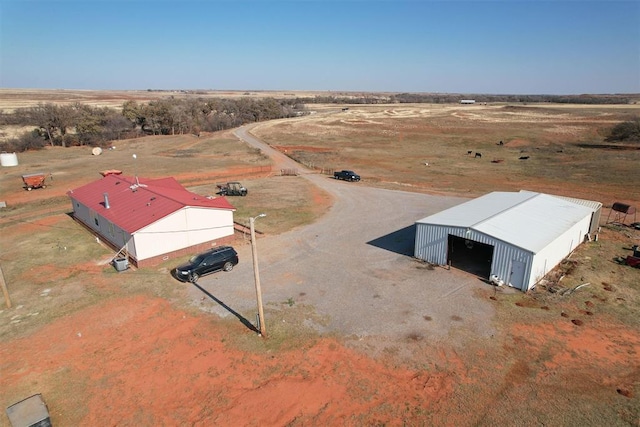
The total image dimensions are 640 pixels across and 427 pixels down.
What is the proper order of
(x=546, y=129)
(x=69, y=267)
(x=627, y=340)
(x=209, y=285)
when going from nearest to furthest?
(x=627, y=340)
(x=209, y=285)
(x=69, y=267)
(x=546, y=129)

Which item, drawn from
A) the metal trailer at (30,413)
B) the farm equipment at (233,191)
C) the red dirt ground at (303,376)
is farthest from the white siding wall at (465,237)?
the farm equipment at (233,191)

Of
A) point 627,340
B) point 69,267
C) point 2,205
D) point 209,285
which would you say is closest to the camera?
point 627,340

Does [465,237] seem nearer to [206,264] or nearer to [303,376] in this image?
[303,376]

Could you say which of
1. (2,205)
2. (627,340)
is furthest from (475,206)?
(2,205)

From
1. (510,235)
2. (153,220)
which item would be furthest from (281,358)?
(510,235)

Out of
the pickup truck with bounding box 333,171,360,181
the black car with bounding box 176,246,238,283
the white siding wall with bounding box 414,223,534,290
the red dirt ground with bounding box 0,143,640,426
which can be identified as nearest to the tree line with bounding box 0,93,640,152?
the pickup truck with bounding box 333,171,360,181

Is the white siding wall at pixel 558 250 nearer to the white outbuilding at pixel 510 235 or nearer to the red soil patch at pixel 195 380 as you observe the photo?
the white outbuilding at pixel 510 235

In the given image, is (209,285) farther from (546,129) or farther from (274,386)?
(546,129)
